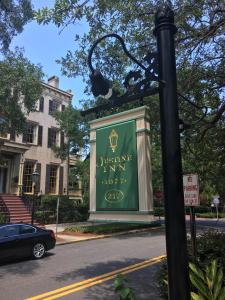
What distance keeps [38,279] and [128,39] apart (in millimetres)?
7096

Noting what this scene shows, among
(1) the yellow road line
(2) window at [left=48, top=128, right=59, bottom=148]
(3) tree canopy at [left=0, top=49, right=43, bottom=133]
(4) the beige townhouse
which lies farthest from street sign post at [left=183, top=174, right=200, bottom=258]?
(2) window at [left=48, top=128, right=59, bottom=148]

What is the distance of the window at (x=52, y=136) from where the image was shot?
32.4 m

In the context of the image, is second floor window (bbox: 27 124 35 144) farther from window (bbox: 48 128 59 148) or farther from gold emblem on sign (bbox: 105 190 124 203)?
gold emblem on sign (bbox: 105 190 124 203)

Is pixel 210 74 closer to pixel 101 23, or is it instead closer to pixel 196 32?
pixel 196 32

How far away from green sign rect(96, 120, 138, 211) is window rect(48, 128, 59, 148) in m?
29.1

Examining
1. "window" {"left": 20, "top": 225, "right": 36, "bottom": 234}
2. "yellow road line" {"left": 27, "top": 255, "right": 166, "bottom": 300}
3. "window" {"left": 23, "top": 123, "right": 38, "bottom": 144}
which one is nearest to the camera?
"yellow road line" {"left": 27, "top": 255, "right": 166, "bottom": 300}

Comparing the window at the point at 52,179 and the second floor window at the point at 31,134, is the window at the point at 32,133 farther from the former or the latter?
the window at the point at 52,179

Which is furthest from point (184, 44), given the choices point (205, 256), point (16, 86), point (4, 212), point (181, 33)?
point (4, 212)

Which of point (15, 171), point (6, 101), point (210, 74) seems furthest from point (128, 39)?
point (15, 171)

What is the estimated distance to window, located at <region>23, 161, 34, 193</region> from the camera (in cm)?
2900

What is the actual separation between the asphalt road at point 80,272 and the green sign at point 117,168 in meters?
5.03

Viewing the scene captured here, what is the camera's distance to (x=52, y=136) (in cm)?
3284

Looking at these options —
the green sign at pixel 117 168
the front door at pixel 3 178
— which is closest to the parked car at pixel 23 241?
the green sign at pixel 117 168

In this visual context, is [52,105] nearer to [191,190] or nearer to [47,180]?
[47,180]
